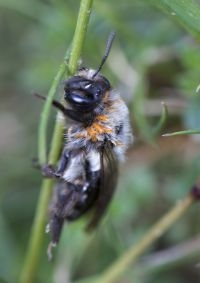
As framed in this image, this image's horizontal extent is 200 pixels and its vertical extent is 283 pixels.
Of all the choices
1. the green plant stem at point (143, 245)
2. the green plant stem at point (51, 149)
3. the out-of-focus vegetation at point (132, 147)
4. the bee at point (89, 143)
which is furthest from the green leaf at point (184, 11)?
the out-of-focus vegetation at point (132, 147)

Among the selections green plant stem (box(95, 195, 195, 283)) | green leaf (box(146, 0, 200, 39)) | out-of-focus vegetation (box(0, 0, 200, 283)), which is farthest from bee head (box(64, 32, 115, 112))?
out-of-focus vegetation (box(0, 0, 200, 283))

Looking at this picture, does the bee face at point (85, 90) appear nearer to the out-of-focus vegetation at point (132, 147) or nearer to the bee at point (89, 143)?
the bee at point (89, 143)

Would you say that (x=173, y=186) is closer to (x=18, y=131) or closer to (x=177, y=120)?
(x=177, y=120)

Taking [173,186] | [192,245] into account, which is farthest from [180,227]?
[192,245]

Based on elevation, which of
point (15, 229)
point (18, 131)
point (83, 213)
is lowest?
point (15, 229)

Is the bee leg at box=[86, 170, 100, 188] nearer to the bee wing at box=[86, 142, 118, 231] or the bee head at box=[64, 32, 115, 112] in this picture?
the bee wing at box=[86, 142, 118, 231]

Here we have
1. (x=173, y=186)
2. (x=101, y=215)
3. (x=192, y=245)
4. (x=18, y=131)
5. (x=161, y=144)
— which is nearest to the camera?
(x=101, y=215)

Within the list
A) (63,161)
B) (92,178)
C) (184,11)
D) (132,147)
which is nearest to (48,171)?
(63,161)
